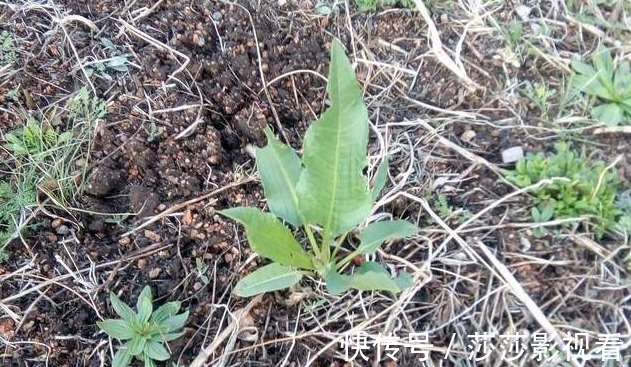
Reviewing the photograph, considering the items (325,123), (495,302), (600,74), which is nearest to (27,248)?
(325,123)

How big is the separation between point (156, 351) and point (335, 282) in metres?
0.32

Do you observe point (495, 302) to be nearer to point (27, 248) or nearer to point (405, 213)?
point (405, 213)

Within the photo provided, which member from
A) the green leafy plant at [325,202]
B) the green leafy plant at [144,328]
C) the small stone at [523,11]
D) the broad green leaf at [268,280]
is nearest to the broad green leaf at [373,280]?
the green leafy plant at [325,202]

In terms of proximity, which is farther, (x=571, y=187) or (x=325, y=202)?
(x=571, y=187)

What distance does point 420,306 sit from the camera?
1.14m

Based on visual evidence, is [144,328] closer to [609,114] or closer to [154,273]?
[154,273]

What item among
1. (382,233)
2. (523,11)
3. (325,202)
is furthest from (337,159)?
(523,11)

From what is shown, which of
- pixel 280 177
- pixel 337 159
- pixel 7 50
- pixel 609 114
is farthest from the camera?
pixel 7 50

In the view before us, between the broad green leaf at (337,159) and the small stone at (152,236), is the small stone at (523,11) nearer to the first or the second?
the broad green leaf at (337,159)

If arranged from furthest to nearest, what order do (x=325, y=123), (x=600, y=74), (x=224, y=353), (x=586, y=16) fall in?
(x=586, y=16) → (x=600, y=74) → (x=224, y=353) → (x=325, y=123)

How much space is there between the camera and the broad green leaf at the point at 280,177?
1.03 metres

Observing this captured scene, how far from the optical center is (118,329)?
106cm

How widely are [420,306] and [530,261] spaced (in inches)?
8.4

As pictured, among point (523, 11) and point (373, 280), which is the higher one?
point (523, 11)
